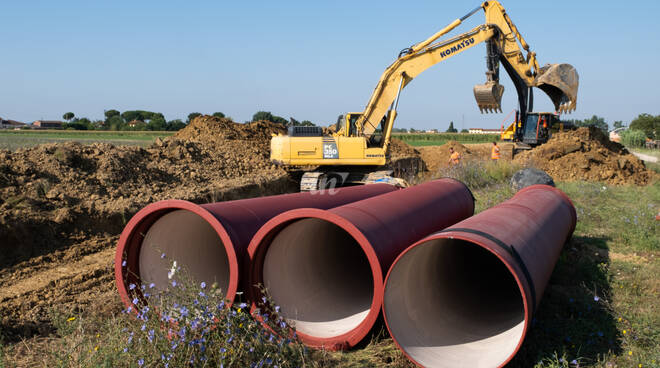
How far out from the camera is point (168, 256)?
4.94m

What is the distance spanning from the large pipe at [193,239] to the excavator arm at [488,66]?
7.51 metres

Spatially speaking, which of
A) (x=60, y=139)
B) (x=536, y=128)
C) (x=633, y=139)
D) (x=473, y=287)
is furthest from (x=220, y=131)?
(x=633, y=139)

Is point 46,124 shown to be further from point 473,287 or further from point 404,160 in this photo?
point 473,287

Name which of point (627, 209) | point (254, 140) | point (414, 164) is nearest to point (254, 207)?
point (627, 209)

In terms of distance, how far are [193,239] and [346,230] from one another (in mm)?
2076

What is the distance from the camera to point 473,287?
515cm

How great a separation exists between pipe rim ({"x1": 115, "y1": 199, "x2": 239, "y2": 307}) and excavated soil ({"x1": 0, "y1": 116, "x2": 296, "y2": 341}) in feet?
2.03

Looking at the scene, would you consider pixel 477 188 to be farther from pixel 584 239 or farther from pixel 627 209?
pixel 584 239

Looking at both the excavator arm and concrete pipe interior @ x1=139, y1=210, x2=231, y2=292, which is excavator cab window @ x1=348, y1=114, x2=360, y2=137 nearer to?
the excavator arm

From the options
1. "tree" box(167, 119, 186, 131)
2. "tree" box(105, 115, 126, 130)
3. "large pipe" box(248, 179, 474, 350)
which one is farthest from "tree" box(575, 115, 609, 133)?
"tree" box(105, 115, 126, 130)

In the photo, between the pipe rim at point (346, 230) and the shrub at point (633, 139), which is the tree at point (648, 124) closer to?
the shrub at point (633, 139)

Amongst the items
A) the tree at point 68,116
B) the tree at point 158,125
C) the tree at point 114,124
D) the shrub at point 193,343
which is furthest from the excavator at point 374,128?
the tree at point 68,116

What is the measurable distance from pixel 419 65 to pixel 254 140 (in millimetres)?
7511

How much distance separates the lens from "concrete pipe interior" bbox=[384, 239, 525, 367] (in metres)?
3.78
